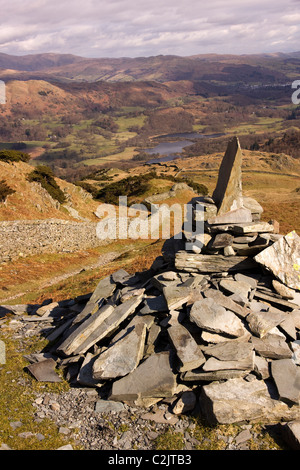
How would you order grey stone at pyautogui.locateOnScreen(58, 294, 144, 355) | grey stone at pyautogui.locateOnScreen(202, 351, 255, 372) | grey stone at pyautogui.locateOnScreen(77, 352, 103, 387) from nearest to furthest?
grey stone at pyautogui.locateOnScreen(202, 351, 255, 372)
grey stone at pyautogui.locateOnScreen(77, 352, 103, 387)
grey stone at pyautogui.locateOnScreen(58, 294, 144, 355)

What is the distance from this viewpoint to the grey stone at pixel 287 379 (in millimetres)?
8016

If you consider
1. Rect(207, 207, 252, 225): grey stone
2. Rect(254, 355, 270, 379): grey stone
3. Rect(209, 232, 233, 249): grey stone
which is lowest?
Rect(254, 355, 270, 379): grey stone

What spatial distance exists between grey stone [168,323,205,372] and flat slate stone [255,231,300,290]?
3.68 m

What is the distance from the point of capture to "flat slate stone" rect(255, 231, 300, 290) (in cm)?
1091

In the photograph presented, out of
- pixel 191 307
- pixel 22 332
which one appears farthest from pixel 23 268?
pixel 191 307

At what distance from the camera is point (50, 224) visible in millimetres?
32906

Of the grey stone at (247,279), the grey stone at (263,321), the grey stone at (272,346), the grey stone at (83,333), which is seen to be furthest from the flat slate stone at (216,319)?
the grey stone at (83,333)

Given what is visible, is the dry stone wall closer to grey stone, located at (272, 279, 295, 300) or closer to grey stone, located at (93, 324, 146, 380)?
grey stone, located at (93, 324, 146, 380)

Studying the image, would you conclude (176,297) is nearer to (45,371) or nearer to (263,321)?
(263,321)

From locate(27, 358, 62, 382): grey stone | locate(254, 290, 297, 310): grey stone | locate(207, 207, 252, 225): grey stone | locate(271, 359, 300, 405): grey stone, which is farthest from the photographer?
locate(207, 207, 252, 225): grey stone

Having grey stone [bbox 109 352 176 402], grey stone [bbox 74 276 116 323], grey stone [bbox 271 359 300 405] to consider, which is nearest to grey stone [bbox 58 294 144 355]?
grey stone [bbox 74 276 116 323]

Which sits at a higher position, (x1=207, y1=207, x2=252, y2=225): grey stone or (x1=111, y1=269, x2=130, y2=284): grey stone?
(x1=207, y1=207, x2=252, y2=225): grey stone
